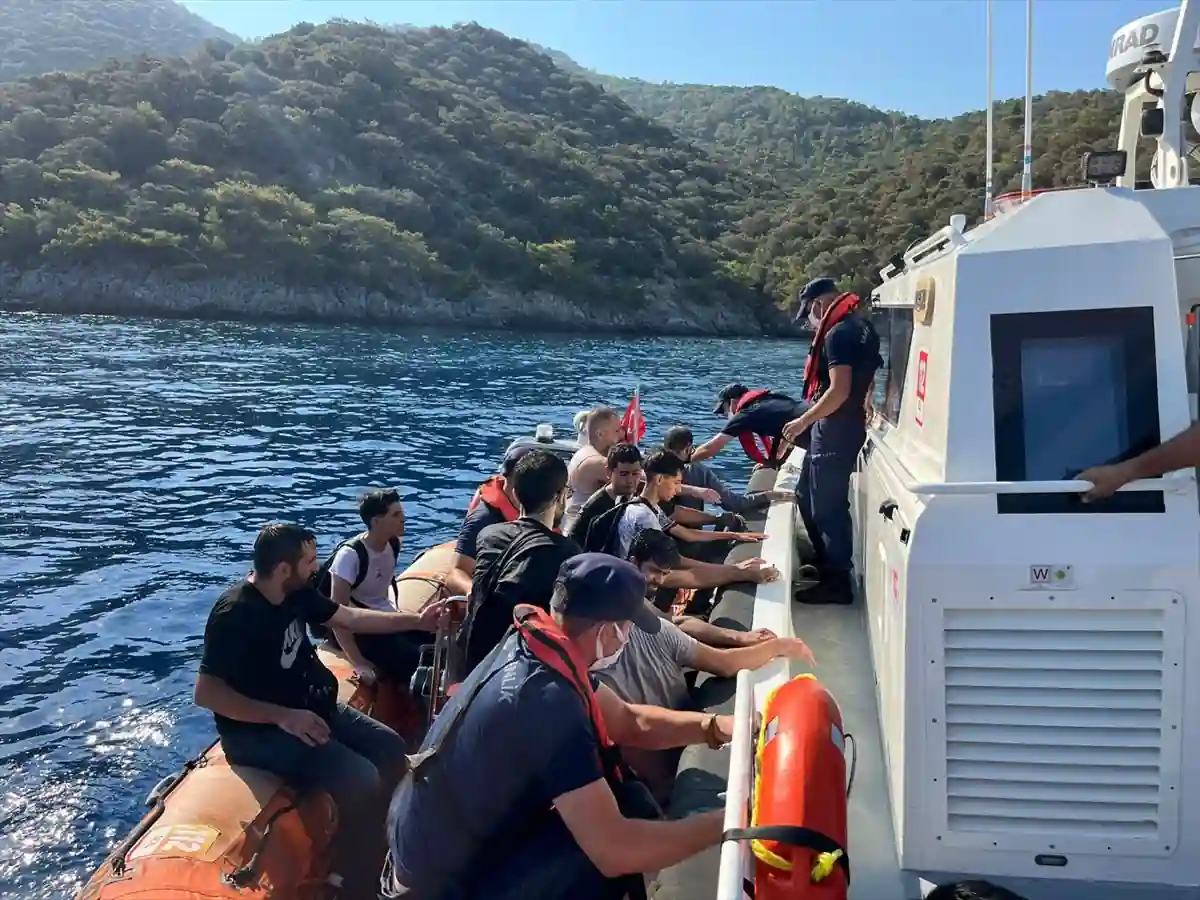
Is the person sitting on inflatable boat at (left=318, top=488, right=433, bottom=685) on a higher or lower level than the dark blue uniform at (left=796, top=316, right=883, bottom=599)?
lower

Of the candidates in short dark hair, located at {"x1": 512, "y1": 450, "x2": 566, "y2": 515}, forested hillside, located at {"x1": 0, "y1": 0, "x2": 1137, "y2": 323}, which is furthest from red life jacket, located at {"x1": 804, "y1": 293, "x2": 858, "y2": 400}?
forested hillside, located at {"x1": 0, "y1": 0, "x2": 1137, "y2": 323}

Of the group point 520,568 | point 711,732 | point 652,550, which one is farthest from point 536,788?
point 652,550

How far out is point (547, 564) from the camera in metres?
3.82

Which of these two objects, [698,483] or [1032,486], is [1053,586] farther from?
[698,483]

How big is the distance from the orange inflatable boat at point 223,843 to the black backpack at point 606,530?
185 cm

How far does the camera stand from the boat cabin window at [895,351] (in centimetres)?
431

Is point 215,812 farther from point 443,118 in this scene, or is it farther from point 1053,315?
point 443,118

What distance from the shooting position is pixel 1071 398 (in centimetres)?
280

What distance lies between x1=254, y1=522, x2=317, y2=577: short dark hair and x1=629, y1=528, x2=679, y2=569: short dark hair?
1567 mm

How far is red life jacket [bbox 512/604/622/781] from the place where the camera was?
251 cm

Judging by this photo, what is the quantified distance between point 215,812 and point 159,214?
74512mm

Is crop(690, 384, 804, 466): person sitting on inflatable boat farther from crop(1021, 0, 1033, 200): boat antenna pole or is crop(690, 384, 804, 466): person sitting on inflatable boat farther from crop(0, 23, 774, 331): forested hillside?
crop(0, 23, 774, 331): forested hillside

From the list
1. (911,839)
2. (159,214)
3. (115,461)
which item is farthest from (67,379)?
(159,214)

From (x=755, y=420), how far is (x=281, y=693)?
508 centimetres
